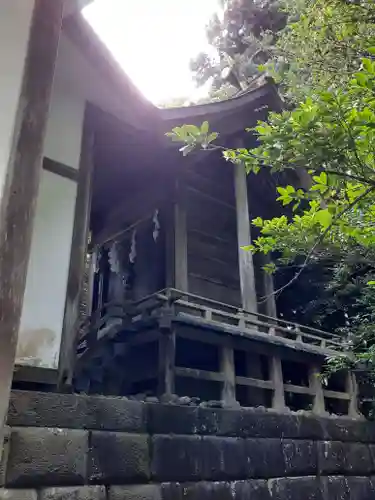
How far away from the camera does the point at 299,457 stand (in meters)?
6.54

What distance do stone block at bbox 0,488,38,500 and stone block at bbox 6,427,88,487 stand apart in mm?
50

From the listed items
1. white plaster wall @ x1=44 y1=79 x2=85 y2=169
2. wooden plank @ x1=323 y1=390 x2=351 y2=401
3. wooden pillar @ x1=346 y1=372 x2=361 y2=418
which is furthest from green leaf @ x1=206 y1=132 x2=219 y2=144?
wooden pillar @ x1=346 y1=372 x2=361 y2=418

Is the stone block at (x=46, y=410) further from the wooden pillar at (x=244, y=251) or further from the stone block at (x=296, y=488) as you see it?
the wooden pillar at (x=244, y=251)

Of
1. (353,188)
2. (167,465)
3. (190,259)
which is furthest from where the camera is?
(190,259)

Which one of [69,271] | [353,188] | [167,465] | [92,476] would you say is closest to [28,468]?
[92,476]

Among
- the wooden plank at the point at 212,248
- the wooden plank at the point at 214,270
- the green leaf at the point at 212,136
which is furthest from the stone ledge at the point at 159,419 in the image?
the wooden plank at the point at 212,248

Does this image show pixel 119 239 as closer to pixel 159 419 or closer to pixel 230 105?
pixel 230 105

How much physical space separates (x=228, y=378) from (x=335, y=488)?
2207 millimetres

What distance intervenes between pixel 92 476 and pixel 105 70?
14.8 ft

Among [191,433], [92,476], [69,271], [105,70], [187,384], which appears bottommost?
[92,476]

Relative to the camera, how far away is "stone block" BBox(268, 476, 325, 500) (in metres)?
5.99

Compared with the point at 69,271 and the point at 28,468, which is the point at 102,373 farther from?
the point at 28,468

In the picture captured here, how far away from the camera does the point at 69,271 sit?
5102 mm

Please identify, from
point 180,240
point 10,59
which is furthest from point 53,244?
point 180,240
